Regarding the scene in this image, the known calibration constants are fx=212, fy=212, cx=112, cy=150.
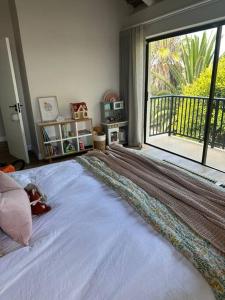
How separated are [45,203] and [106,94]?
10.3 feet

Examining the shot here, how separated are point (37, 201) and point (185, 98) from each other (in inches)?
152

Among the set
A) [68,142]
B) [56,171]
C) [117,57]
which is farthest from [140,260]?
[117,57]

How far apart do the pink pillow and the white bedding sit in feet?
0.16

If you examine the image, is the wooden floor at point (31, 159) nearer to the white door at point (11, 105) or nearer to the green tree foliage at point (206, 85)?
the white door at point (11, 105)

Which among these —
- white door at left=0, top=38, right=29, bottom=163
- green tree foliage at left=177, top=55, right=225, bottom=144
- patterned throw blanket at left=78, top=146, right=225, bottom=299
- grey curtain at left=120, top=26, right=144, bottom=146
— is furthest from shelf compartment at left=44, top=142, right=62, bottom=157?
green tree foliage at left=177, top=55, right=225, bottom=144

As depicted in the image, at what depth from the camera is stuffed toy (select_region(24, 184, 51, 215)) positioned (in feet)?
4.27

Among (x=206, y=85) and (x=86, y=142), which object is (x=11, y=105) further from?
(x=206, y=85)

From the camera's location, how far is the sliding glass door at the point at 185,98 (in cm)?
376

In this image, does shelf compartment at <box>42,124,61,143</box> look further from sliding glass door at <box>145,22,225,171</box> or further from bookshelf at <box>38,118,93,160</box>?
sliding glass door at <box>145,22,225,171</box>

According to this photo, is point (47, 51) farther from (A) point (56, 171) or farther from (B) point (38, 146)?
(A) point (56, 171)

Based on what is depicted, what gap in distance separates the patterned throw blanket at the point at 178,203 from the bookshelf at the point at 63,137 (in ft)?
5.70

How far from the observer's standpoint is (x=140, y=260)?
933 mm

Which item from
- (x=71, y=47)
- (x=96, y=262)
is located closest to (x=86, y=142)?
(x=71, y=47)

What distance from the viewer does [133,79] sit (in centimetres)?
386
